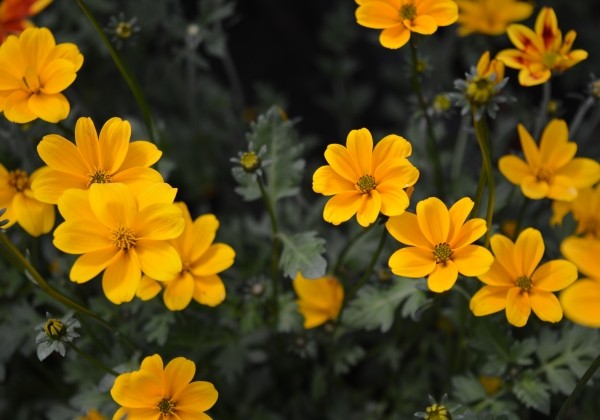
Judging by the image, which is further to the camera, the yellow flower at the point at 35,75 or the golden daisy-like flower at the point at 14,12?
the golden daisy-like flower at the point at 14,12

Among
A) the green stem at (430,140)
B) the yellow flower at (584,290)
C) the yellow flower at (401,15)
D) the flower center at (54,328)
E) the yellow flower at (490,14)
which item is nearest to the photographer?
the yellow flower at (584,290)

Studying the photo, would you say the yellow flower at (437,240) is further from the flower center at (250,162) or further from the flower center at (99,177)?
the flower center at (99,177)

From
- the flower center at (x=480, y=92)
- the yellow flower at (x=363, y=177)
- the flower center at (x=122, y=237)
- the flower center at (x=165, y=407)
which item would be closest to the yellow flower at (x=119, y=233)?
the flower center at (x=122, y=237)

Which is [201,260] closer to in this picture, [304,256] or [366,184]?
[304,256]

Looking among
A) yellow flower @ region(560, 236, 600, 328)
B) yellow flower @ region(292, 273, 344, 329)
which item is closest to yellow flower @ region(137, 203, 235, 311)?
yellow flower @ region(292, 273, 344, 329)

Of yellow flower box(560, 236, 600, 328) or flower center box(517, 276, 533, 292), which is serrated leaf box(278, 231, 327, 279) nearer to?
flower center box(517, 276, 533, 292)

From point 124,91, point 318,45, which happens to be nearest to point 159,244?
point 124,91

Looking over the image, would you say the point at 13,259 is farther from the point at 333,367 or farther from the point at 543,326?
the point at 543,326
